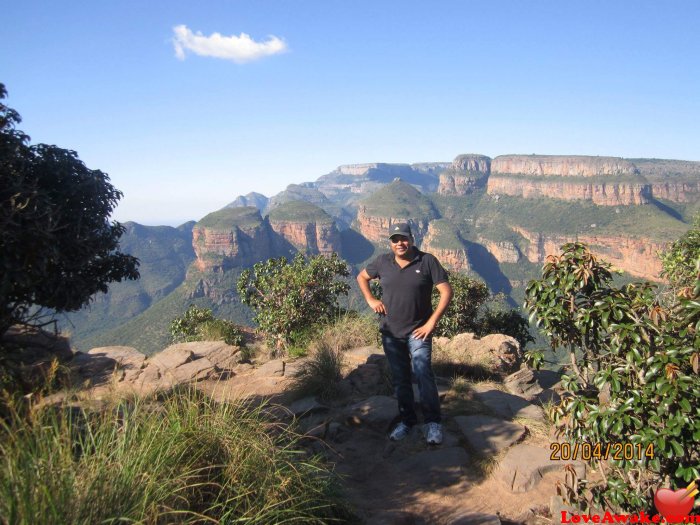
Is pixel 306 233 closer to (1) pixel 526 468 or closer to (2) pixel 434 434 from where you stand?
(2) pixel 434 434

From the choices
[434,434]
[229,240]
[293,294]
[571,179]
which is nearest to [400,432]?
[434,434]

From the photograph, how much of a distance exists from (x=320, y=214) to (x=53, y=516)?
14028 cm

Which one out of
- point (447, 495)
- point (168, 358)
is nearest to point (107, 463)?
point (447, 495)

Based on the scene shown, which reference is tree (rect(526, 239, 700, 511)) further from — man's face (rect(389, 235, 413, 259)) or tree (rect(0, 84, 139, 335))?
tree (rect(0, 84, 139, 335))

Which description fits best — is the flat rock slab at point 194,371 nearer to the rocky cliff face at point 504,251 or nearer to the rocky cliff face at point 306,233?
the rocky cliff face at point 306,233

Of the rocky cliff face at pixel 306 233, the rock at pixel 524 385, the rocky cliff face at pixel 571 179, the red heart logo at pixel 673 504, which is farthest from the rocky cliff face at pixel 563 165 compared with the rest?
the red heart logo at pixel 673 504

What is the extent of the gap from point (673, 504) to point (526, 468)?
6.09 ft

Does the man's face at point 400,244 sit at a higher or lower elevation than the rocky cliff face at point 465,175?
lower

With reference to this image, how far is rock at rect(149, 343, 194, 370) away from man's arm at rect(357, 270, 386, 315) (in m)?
5.57

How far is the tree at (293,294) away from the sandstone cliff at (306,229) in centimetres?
11977

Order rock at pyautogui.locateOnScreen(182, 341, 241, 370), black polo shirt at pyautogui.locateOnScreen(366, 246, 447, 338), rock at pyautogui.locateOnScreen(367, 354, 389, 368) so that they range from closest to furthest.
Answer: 1. black polo shirt at pyautogui.locateOnScreen(366, 246, 447, 338)
2. rock at pyautogui.locateOnScreen(367, 354, 389, 368)
3. rock at pyautogui.locateOnScreen(182, 341, 241, 370)

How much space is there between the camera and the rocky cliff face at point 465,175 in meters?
166

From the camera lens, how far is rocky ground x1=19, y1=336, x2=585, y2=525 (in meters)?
3.75

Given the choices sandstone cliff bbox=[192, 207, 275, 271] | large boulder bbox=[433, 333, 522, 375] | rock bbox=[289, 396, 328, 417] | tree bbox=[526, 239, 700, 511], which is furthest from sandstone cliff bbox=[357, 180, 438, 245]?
tree bbox=[526, 239, 700, 511]
